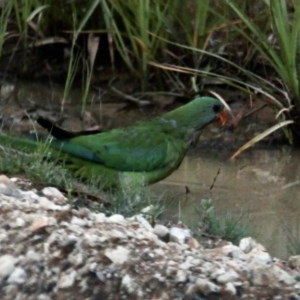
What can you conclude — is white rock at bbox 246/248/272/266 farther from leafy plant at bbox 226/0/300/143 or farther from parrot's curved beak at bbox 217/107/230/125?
leafy plant at bbox 226/0/300/143

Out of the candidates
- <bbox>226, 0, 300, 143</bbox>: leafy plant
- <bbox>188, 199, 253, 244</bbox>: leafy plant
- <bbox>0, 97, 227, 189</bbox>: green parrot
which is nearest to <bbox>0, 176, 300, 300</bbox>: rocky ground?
<bbox>188, 199, 253, 244</bbox>: leafy plant

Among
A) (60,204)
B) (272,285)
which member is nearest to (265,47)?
(60,204)

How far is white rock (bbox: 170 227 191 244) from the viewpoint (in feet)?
16.9

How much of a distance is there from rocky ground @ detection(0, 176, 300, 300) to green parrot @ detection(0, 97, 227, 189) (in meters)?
0.93

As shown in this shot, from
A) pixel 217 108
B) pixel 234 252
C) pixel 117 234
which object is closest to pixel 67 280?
pixel 117 234

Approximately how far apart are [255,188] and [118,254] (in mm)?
1809

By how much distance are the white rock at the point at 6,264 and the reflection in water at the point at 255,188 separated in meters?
1.16

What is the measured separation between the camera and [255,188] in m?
6.48

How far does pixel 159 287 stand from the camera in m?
4.65

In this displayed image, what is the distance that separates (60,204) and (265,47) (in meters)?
2.12

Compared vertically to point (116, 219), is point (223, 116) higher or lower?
higher

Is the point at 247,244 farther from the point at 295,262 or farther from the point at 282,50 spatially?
the point at 282,50

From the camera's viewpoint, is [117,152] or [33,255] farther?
[117,152]

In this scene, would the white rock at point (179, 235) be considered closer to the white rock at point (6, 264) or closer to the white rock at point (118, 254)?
the white rock at point (118, 254)
